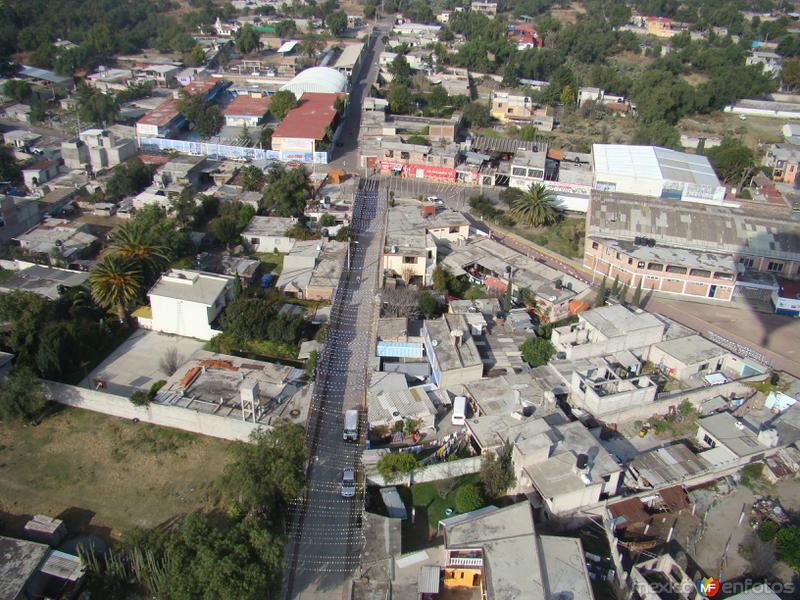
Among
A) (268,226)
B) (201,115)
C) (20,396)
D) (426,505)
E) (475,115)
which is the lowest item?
(426,505)

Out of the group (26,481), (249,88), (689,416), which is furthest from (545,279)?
(249,88)

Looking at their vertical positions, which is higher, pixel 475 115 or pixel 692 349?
pixel 475 115

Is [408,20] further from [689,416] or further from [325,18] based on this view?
[689,416]

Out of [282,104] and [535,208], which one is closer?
[535,208]

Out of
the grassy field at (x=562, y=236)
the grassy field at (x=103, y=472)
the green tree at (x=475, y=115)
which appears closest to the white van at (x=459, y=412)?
the grassy field at (x=103, y=472)

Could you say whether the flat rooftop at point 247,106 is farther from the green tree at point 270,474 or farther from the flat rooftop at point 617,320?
the green tree at point 270,474

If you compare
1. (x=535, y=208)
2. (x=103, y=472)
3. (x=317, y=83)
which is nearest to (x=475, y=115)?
(x=317, y=83)

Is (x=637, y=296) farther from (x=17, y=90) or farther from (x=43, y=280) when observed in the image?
(x=17, y=90)
